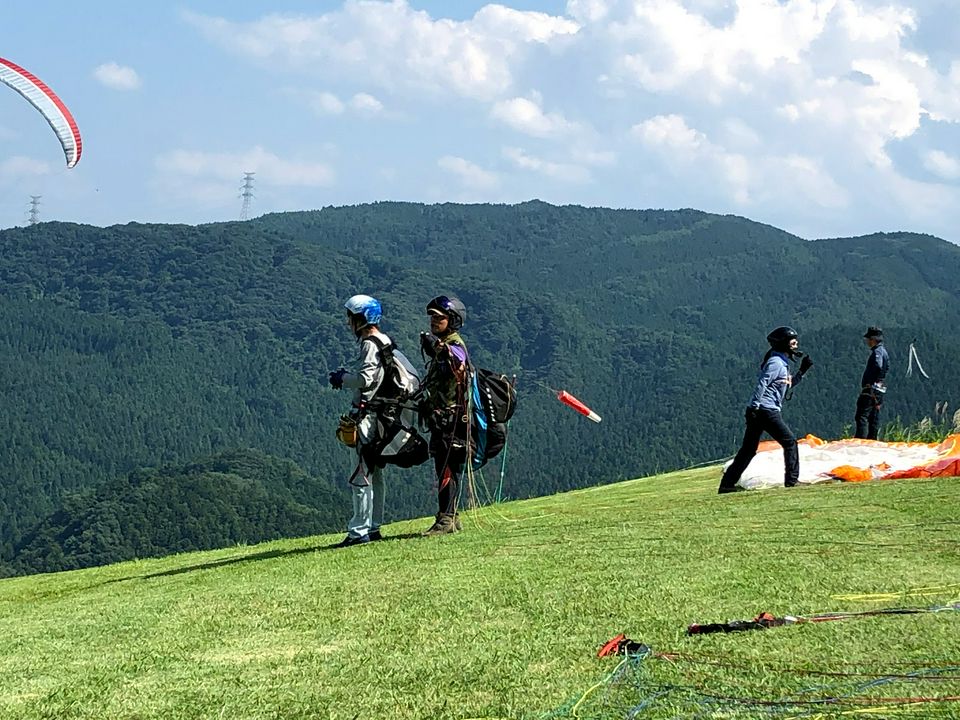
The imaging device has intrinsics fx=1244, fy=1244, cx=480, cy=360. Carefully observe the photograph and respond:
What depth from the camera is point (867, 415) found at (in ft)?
58.7

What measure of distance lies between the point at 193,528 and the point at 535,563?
409ft

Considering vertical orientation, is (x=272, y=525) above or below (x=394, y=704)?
below

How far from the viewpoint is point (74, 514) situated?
424 ft

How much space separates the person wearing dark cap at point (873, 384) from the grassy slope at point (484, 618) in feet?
24.3

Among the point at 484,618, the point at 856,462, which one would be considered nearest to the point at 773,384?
the point at 856,462

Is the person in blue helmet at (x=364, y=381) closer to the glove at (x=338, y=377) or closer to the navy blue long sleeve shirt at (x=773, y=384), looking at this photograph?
the glove at (x=338, y=377)

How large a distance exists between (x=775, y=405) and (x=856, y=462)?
1925mm

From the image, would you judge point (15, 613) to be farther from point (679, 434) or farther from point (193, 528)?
point (679, 434)

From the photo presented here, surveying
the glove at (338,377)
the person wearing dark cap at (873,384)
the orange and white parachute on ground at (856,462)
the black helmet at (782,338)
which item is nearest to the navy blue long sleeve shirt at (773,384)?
the black helmet at (782,338)

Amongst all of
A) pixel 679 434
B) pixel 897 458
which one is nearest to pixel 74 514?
pixel 679 434

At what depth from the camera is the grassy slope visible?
4820mm

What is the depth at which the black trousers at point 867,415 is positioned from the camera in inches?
699

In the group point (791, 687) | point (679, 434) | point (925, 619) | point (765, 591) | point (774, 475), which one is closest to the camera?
point (791, 687)

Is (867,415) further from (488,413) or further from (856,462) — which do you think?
(488,413)
